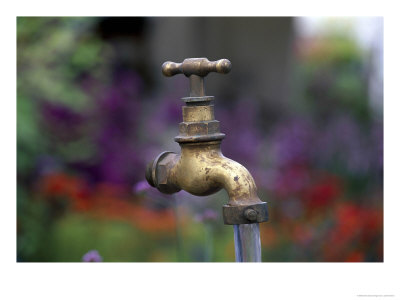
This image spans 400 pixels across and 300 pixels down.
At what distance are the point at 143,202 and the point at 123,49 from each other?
2.08m

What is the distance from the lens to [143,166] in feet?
11.9

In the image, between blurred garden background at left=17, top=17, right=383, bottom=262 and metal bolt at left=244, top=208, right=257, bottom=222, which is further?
blurred garden background at left=17, top=17, right=383, bottom=262

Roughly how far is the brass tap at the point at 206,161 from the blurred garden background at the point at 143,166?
69 centimetres

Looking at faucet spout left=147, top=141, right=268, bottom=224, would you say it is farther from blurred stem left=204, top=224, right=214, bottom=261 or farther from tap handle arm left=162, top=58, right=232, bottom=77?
blurred stem left=204, top=224, right=214, bottom=261

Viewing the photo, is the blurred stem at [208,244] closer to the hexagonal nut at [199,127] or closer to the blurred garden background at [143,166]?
the blurred garden background at [143,166]

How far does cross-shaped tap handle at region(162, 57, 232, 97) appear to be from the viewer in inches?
46.9

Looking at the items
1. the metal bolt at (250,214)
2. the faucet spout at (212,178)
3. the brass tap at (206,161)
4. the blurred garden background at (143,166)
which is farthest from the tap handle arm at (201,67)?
the blurred garden background at (143,166)

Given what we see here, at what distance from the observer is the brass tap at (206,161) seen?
1191 mm

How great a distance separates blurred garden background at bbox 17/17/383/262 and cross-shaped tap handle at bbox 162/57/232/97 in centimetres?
76

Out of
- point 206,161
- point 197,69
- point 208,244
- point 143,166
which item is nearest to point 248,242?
point 206,161

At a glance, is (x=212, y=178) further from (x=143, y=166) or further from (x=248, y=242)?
(x=143, y=166)

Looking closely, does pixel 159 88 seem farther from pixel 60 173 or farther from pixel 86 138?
pixel 60 173

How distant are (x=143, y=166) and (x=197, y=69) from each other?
2.42m

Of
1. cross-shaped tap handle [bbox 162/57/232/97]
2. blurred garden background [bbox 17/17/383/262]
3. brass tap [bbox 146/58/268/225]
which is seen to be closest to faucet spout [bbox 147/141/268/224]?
brass tap [bbox 146/58/268/225]
